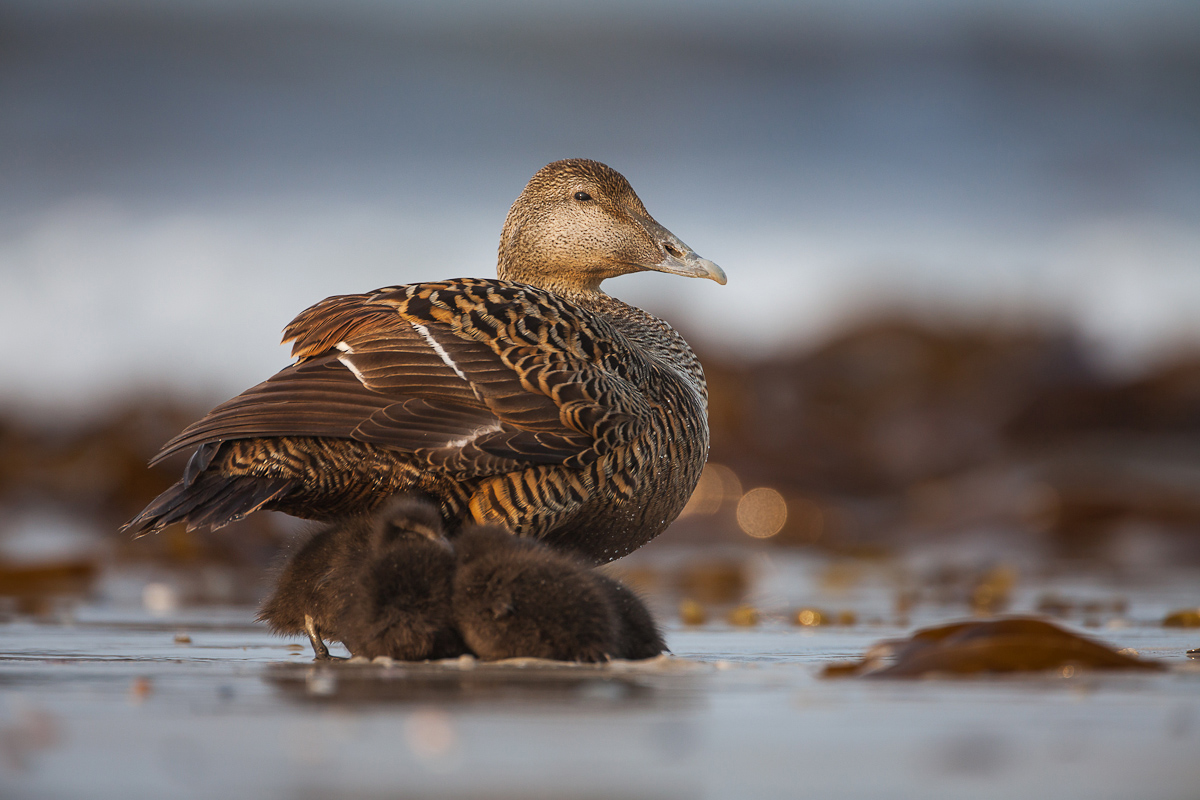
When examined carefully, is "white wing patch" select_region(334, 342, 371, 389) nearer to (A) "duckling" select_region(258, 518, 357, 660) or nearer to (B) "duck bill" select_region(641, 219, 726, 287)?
(A) "duckling" select_region(258, 518, 357, 660)

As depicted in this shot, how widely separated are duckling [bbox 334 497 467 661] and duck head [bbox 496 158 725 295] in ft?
7.98

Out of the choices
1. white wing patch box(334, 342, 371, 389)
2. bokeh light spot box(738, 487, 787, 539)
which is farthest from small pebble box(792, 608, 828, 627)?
bokeh light spot box(738, 487, 787, 539)

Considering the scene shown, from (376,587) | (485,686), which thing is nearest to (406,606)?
(376,587)

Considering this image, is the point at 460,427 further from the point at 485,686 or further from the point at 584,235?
the point at 584,235

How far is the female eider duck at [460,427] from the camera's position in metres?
4.37

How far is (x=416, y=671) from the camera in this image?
3592mm

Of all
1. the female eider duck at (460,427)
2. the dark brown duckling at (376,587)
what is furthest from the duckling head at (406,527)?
the female eider duck at (460,427)

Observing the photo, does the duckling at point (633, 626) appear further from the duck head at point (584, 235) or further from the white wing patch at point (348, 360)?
the duck head at point (584, 235)

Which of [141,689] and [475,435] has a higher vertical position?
[475,435]

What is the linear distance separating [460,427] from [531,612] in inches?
35.9

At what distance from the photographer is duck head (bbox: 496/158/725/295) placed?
6148mm

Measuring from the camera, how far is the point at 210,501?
434 cm

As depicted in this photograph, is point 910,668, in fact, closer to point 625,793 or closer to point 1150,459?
point 625,793

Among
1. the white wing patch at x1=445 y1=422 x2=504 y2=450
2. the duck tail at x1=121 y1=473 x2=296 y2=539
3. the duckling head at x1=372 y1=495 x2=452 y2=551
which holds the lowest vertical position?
the duckling head at x1=372 y1=495 x2=452 y2=551
